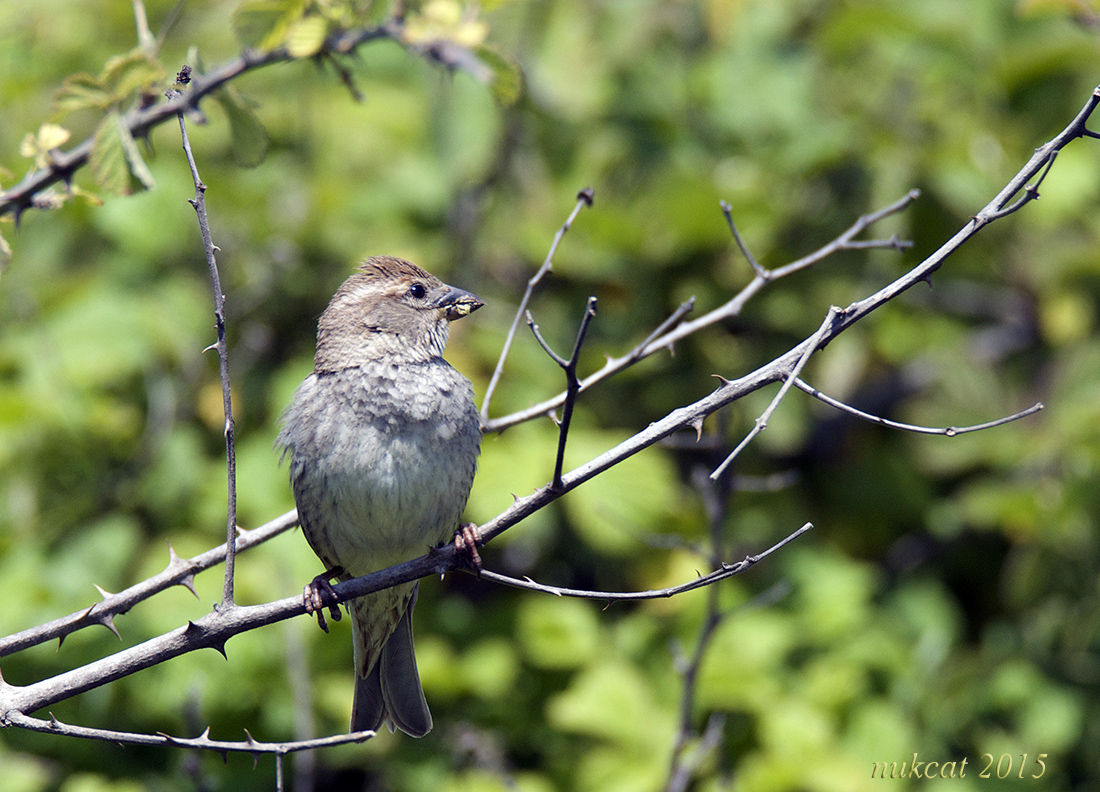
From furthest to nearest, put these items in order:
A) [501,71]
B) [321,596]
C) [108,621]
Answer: [501,71] < [321,596] < [108,621]

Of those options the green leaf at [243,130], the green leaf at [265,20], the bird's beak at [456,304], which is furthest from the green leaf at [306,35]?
the bird's beak at [456,304]

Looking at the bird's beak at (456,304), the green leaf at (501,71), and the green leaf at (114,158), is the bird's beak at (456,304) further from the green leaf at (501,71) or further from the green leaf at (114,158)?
the green leaf at (114,158)

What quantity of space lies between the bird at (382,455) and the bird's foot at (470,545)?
16.7 inches

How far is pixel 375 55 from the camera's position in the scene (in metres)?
5.98

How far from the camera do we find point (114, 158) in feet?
8.72

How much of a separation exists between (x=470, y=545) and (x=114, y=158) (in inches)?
54.7

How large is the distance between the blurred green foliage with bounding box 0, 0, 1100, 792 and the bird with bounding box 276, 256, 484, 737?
835 mm

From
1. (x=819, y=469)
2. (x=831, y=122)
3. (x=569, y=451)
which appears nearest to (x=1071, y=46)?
(x=831, y=122)

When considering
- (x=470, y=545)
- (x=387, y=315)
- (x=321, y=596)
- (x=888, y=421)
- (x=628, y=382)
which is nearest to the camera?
(x=888, y=421)

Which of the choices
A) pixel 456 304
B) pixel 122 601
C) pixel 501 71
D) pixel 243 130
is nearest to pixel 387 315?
pixel 456 304

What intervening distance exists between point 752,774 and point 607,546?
109 cm

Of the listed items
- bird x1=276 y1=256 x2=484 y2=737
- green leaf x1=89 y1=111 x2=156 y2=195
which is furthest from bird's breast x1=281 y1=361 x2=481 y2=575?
green leaf x1=89 y1=111 x2=156 y2=195

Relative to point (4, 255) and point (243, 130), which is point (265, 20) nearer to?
point (243, 130)

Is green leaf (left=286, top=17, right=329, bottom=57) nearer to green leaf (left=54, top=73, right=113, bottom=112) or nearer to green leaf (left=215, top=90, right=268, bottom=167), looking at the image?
green leaf (left=215, top=90, right=268, bottom=167)
